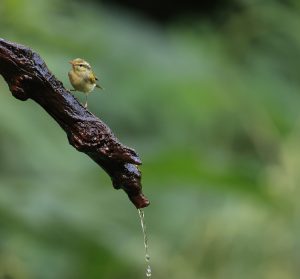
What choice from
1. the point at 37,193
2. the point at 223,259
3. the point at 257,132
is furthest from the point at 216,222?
the point at 257,132

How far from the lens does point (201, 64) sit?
6.73m

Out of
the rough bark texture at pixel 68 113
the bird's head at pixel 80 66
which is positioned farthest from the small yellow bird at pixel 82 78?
the rough bark texture at pixel 68 113

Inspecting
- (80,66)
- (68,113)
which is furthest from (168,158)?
(68,113)

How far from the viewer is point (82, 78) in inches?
54.3

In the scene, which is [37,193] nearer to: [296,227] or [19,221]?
[19,221]

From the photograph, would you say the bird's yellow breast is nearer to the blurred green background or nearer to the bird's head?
the bird's head

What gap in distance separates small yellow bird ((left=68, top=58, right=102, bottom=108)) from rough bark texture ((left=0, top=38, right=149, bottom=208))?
0.55ft

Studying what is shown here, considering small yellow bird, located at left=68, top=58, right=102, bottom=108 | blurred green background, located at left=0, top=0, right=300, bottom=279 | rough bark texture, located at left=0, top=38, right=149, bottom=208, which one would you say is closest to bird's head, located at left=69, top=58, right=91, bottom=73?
small yellow bird, located at left=68, top=58, right=102, bottom=108

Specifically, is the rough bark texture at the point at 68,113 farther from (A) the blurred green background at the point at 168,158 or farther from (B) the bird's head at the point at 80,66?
(A) the blurred green background at the point at 168,158

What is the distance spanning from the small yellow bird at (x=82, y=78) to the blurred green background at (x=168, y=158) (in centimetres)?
142

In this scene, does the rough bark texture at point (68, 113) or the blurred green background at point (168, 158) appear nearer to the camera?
the rough bark texture at point (68, 113)

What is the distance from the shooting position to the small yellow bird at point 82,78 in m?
1.34

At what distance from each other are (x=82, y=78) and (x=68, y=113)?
249 mm

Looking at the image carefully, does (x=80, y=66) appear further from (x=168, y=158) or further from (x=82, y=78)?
(x=168, y=158)
